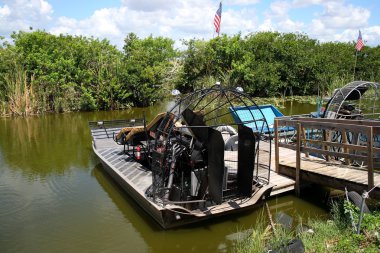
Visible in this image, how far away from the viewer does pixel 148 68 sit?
74.9ft

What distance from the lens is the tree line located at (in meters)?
21.3

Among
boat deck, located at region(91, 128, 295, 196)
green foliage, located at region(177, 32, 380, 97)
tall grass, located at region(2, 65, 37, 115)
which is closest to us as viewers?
boat deck, located at region(91, 128, 295, 196)

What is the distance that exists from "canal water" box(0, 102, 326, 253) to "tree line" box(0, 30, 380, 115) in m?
10.1

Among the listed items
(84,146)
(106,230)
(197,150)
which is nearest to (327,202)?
(197,150)

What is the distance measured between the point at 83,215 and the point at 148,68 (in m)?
16.3

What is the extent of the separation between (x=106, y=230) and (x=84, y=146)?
24.2ft

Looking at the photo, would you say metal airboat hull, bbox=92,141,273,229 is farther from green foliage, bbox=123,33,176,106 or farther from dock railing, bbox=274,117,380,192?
green foliage, bbox=123,33,176,106

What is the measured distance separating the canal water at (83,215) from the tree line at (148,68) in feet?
33.3

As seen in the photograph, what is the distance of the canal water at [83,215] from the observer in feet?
20.8

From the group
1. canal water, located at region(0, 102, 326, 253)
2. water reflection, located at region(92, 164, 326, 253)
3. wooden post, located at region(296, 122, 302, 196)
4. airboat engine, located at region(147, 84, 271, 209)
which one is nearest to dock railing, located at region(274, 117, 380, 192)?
wooden post, located at region(296, 122, 302, 196)

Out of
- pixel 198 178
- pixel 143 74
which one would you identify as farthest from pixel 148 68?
pixel 198 178

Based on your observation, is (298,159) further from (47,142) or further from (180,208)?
(47,142)

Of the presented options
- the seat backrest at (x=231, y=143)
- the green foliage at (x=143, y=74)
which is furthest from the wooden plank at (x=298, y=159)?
the green foliage at (x=143, y=74)

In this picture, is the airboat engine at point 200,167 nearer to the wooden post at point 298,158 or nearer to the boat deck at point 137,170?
the boat deck at point 137,170
